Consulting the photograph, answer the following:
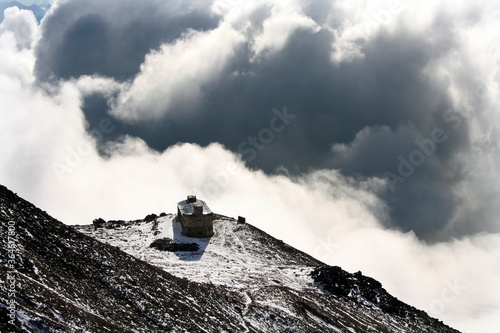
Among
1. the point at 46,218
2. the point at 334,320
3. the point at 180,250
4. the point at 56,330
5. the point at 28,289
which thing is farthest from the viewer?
the point at 180,250

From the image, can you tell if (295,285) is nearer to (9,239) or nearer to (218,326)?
(218,326)

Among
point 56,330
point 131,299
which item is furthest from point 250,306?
point 56,330

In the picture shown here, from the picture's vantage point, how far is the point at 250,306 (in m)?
55.1

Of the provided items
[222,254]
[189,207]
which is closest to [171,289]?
[222,254]

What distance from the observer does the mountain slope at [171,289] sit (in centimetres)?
3800

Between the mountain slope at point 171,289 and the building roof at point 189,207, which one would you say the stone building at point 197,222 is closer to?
the building roof at point 189,207

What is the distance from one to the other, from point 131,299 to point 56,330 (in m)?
13.9

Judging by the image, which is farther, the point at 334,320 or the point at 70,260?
the point at 334,320

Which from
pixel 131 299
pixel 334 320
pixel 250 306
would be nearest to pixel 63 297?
pixel 131 299

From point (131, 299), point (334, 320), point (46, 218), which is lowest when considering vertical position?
point (131, 299)

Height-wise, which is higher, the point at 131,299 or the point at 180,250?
the point at 180,250

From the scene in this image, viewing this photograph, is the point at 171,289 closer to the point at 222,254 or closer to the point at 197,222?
the point at 222,254

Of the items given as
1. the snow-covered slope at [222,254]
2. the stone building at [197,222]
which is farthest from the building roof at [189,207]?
the snow-covered slope at [222,254]

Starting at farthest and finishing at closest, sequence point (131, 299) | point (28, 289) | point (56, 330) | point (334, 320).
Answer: point (334, 320), point (131, 299), point (28, 289), point (56, 330)
